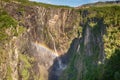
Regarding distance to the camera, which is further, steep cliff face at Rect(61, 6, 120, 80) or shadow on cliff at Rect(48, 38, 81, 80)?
shadow on cliff at Rect(48, 38, 81, 80)

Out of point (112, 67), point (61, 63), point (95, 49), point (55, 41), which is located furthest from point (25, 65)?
point (112, 67)

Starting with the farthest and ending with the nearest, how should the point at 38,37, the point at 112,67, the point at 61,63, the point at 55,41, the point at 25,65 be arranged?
1. the point at 55,41
2. the point at 61,63
3. the point at 38,37
4. the point at 25,65
5. the point at 112,67

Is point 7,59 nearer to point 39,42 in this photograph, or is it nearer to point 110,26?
point 110,26

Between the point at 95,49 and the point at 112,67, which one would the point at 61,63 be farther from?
the point at 112,67

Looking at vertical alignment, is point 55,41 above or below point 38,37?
below

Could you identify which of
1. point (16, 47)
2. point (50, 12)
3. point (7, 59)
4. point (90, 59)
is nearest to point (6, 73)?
point (7, 59)

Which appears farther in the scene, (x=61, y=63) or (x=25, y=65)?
(x=61, y=63)

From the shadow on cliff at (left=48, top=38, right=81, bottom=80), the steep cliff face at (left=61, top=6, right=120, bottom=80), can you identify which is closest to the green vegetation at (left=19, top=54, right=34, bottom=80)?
the shadow on cliff at (left=48, top=38, right=81, bottom=80)

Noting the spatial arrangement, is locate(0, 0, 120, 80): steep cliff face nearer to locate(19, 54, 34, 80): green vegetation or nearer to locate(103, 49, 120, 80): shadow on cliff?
locate(19, 54, 34, 80): green vegetation

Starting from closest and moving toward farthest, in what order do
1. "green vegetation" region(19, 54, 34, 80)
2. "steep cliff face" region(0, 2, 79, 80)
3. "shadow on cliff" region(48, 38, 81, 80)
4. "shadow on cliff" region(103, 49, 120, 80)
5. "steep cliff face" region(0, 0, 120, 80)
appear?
"shadow on cliff" region(103, 49, 120, 80), "steep cliff face" region(0, 0, 120, 80), "green vegetation" region(19, 54, 34, 80), "steep cliff face" region(0, 2, 79, 80), "shadow on cliff" region(48, 38, 81, 80)
